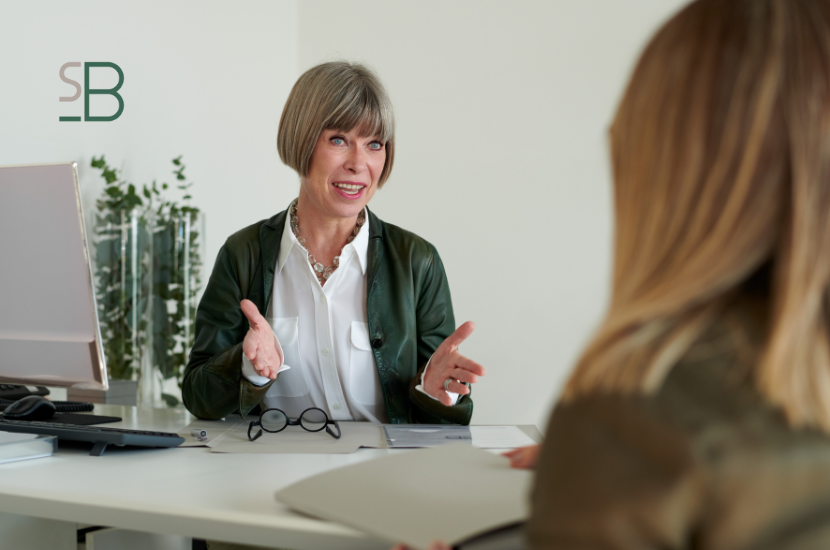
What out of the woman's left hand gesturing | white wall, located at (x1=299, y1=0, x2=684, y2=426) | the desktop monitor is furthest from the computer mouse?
white wall, located at (x1=299, y1=0, x2=684, y2=426)

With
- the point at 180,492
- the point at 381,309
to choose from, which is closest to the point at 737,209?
the point at 180,492

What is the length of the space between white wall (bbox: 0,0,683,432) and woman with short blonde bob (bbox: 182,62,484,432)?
1448 millimetres

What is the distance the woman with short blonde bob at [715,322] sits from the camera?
416 millimetres

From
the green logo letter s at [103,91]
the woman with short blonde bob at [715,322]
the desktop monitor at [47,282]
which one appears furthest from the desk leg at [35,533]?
the green logo letter s at [103,91]

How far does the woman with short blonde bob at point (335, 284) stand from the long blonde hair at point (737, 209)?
1.14 meters

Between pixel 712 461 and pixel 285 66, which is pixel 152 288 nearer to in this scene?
pixel 285 66

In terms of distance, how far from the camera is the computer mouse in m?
1.37

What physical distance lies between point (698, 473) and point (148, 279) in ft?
8.68

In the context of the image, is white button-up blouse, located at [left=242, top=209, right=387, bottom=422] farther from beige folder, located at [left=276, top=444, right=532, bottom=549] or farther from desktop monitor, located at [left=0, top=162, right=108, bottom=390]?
beige folder, located at [left=276, top=444, right=532, bottom=549]

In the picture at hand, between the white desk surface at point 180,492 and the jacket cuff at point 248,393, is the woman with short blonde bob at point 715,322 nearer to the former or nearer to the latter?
the white desk surface at point 180,492

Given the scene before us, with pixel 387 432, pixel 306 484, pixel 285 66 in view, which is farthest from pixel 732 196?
pixel 285 66

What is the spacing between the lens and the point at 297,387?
1730mm

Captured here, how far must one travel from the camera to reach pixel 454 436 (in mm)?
1311

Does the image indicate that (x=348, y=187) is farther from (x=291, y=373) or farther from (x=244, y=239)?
(x=291, y=373)
